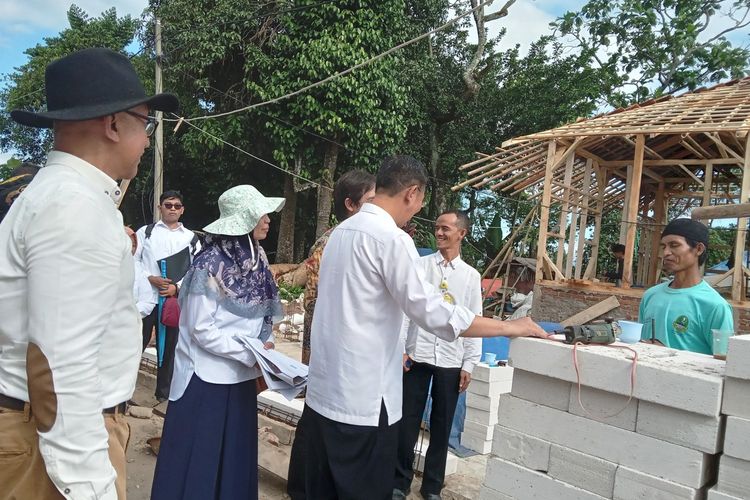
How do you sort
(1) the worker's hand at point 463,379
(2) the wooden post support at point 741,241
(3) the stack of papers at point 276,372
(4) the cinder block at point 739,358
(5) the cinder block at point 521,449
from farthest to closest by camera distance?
1. (2) the wooden post support at point 741,241
2. (1) the worker's hand at point 463,379
3. (3) the stack of papers at point 276,372
4. (5) the cinder block at point 521,449
5. (4) the cinder block at point 739,358

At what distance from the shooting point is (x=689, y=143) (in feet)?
34.8

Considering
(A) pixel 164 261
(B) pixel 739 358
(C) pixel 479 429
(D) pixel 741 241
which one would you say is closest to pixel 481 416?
(C) pixel 479 429

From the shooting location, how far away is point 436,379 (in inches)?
144

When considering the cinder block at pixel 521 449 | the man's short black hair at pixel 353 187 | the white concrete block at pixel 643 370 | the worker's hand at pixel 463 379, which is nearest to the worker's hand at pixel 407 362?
the worker's hand at pixel 463 379

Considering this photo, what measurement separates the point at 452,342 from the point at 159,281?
8.41ft

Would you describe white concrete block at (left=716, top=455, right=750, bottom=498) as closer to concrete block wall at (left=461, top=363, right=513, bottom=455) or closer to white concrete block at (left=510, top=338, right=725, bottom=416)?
white concrete block at (left=510, top=338, right=725, bottom=416)

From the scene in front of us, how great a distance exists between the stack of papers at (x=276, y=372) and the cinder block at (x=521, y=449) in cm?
97

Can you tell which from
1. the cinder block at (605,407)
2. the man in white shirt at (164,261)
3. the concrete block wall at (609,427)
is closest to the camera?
the concrete block wall at (609,427)

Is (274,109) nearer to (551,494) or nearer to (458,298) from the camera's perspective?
(458,298)

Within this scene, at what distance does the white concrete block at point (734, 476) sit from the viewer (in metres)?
1.89

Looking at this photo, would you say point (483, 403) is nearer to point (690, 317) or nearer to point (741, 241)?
point (690, 317)

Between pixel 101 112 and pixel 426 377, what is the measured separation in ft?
9.15

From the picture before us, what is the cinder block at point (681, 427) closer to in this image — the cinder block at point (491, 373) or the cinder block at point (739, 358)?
the cinder block at point (739, 358)

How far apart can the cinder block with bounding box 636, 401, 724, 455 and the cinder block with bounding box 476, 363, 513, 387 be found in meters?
2.29
